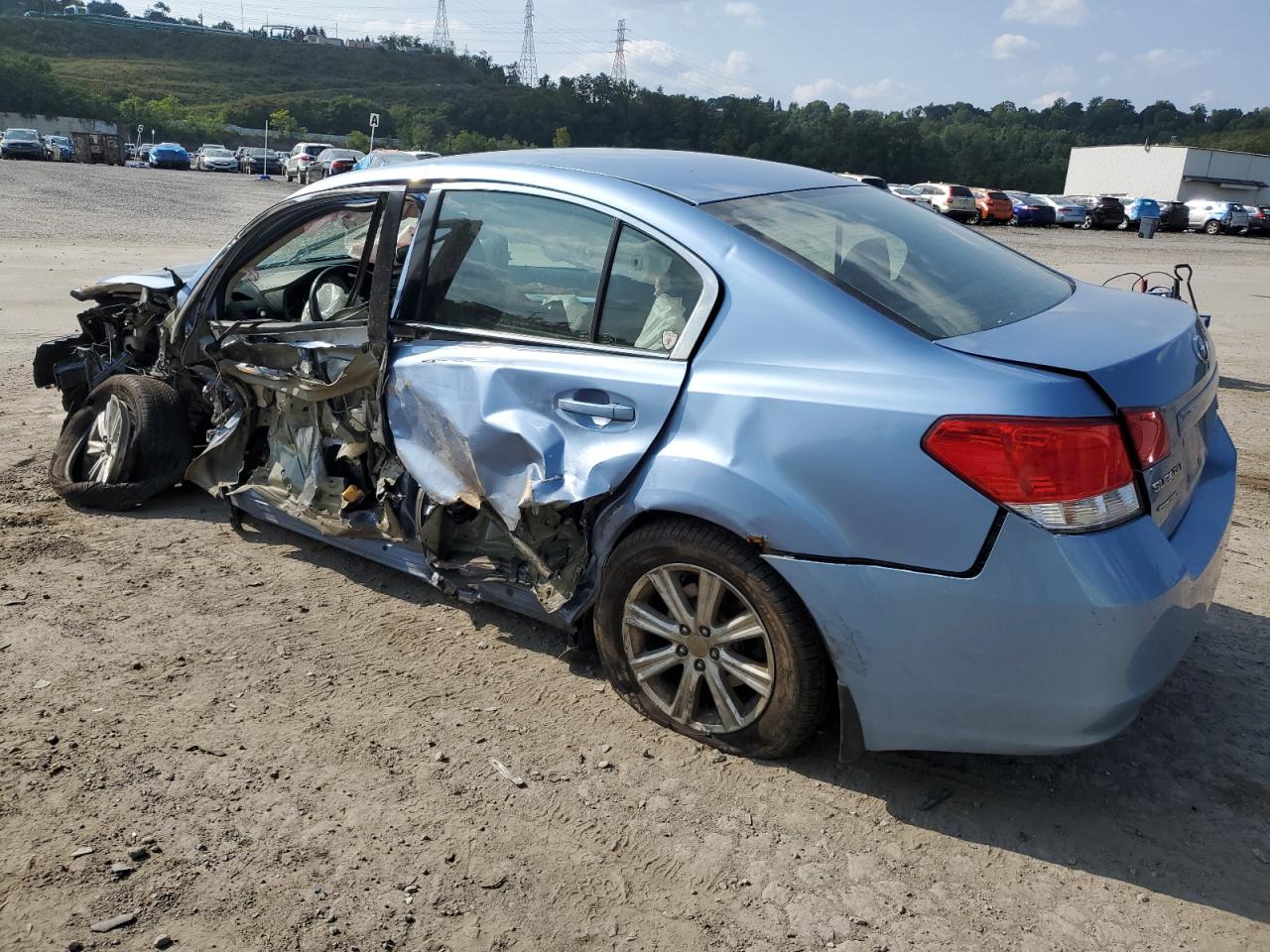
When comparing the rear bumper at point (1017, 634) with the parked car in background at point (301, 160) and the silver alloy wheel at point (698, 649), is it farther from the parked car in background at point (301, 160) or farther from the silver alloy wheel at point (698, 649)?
the parked car in background at point (301, 160)

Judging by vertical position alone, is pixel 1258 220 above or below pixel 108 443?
above

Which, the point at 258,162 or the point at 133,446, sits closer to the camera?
the point at 133,446


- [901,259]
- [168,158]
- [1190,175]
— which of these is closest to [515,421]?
[901,259]

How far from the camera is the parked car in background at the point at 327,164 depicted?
1515 inches

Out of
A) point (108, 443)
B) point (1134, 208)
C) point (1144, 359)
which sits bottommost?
point (108, 443)

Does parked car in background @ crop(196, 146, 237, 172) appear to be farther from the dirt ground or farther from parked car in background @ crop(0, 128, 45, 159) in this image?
the dirt ground

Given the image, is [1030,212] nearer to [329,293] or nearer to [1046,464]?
[329,293]

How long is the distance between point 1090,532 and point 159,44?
175 m

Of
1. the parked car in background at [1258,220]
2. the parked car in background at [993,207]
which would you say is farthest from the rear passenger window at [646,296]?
the parked car in background at [1258,220]

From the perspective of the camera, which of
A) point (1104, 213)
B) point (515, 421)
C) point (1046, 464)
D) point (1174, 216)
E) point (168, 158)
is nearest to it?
point (1046, 464)

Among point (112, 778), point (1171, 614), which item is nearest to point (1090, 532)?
point (1171, 614)

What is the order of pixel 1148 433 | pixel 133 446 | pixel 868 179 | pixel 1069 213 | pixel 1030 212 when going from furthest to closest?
pixel 1069 213
pixel 1030 212
pixel 868 179
pixel 133 446
pixel 1148 433

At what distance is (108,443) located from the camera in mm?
5363

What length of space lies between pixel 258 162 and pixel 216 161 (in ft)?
7.07
